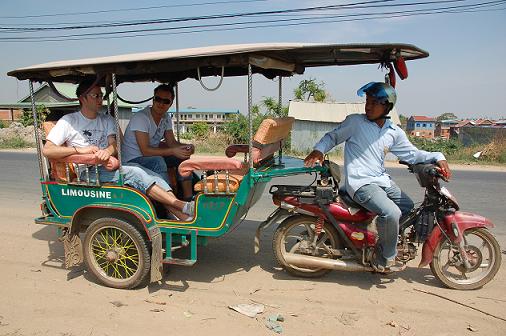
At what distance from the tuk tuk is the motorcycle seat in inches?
12.7

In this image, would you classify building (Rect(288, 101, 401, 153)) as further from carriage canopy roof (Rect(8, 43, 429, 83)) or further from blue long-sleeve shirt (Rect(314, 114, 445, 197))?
blue long-sleeve shirt (Rect(314, 114, 445, 197))

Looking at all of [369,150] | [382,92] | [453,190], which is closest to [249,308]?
[369,150]

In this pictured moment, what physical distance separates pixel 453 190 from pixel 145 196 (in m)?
8.31

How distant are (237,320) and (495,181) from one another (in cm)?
1112

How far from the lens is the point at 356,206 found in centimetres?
399

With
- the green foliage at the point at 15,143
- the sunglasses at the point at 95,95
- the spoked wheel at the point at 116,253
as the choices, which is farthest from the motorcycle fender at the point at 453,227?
the green foliage at the point at 15,143

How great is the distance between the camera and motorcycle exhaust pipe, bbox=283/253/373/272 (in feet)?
12.9

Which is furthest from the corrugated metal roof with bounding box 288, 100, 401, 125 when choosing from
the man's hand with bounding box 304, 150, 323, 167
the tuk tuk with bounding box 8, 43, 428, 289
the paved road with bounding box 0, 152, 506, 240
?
the man's hand with bounding box 304, 150, 323, 167

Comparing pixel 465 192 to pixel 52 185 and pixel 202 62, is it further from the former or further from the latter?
pixel 52 185

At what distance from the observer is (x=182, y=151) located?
170 inches

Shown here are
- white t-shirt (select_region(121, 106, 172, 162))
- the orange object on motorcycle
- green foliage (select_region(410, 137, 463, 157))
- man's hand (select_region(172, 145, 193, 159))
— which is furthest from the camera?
green foliage (select_region(410, 137, 463, 157))

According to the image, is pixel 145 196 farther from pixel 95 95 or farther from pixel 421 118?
pixel 421 118

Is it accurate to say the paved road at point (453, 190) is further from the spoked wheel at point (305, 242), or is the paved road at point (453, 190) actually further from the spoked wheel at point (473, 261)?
the spoked wheel at point (305, 242)

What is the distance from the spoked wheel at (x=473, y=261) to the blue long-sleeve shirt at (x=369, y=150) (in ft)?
2.68
